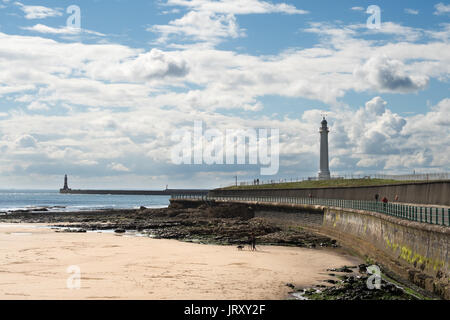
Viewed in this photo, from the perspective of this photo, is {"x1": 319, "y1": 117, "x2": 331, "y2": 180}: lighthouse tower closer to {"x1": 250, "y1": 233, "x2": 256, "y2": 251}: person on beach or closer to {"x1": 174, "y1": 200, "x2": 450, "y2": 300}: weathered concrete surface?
{"x1": 174, "y1": 200, "x2": 450, "y2": 300}: weathered concrete surface

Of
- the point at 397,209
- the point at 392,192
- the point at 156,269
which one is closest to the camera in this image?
the point at 156,269

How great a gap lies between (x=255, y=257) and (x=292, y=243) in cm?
800

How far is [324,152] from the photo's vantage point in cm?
9019

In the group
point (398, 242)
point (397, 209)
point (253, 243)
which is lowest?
point (253, 243)

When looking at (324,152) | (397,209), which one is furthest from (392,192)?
(324,152)

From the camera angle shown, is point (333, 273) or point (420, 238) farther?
point (333, 273)

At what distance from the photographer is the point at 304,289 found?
805 inches

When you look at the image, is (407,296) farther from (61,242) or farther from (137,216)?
(137,216)

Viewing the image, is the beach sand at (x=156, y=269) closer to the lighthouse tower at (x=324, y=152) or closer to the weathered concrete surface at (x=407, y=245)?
the weathered concrete surface at (x=407, y=245)

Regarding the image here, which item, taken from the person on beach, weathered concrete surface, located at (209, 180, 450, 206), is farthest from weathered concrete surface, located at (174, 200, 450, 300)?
the person on beach

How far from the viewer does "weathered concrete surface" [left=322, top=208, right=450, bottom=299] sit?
728 inches

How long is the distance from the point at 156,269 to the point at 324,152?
68975 millimetres

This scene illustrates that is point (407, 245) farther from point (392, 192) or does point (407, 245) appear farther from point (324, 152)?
point (324, 152)
